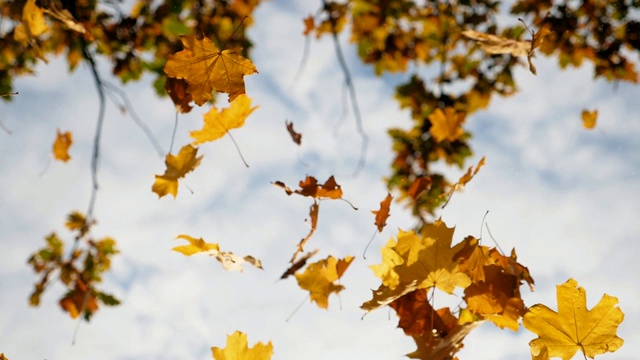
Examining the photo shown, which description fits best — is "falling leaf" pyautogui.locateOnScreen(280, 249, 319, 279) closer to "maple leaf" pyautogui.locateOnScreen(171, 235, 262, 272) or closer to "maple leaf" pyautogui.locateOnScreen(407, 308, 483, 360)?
"maple leaf" pyautogui.locateOnScreen(171, 235, 262, 272)

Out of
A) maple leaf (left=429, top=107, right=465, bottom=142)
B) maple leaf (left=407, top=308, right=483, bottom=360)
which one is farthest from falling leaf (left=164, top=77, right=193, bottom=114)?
maple leaf (left=429, top=107, right=465, bottom=142)

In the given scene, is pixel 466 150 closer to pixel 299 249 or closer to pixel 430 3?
pixel 430 3

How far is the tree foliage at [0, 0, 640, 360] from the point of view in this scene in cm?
129

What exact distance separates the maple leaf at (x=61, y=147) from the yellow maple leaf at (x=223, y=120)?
5.97 ft

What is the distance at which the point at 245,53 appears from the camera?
4.61 m

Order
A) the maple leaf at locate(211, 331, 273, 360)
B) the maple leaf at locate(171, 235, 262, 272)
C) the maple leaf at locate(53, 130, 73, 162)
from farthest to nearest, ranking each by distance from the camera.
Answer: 1. the maple leaf at locate(53, 130, 73, 162)
2. the maple leaf at locate(171, 235, 262, 272)
3. the maple leaf at locate(211, 331, 273, 360)

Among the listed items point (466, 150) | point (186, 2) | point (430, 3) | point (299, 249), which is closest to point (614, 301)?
point (299, 249)

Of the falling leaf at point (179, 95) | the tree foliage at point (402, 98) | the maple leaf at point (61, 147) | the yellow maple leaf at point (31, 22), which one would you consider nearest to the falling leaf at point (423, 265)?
the tree foliage at point (402, 98)

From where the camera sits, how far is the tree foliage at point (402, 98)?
1285mm

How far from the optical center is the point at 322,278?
5.89ft

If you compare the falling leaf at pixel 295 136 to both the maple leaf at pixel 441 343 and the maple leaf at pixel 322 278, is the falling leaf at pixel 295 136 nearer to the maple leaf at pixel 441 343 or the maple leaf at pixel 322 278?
the maple leaf at pixel 322 278

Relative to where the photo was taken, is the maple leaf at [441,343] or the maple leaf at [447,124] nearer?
the maple leaf at [441,343]

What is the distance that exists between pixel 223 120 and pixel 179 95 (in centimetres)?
19

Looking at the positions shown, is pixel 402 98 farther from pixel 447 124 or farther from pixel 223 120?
pixel 223 120
